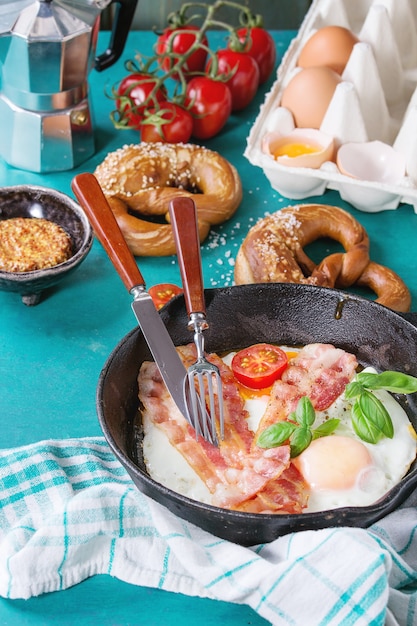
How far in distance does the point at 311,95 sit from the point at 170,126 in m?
0.43

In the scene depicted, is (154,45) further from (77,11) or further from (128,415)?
(128,415)

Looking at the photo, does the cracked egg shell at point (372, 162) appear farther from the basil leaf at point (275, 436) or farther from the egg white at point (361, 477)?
the basil leaf at point (275, 436)

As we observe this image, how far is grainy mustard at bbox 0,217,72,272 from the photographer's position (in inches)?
76.1

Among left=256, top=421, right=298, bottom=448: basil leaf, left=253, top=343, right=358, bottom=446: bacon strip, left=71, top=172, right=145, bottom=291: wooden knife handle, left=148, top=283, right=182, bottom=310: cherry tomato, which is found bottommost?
left=148, top=283, right=182, bottom=310: cherry tomato

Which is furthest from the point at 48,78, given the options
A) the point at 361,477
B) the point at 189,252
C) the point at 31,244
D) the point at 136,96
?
the point at 361,477

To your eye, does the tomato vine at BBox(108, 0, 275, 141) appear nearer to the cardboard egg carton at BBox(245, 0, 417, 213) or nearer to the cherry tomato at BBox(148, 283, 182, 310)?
the cardboard egg carton at BBox(245, 0, 417, 213)

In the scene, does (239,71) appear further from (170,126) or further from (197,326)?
(197,326)

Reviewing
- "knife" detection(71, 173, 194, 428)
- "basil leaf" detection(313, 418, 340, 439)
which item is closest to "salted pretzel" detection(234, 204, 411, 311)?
"knife" detection(71, 173, 194, 428)

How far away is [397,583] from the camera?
1.38 m

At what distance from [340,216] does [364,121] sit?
14.4 inches

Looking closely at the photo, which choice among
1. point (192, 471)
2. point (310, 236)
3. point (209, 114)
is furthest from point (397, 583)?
point (209, 114)

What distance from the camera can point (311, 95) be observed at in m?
2.39

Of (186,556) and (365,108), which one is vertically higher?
(365,108)

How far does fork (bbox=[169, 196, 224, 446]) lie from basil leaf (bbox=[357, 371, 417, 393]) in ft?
0.96
